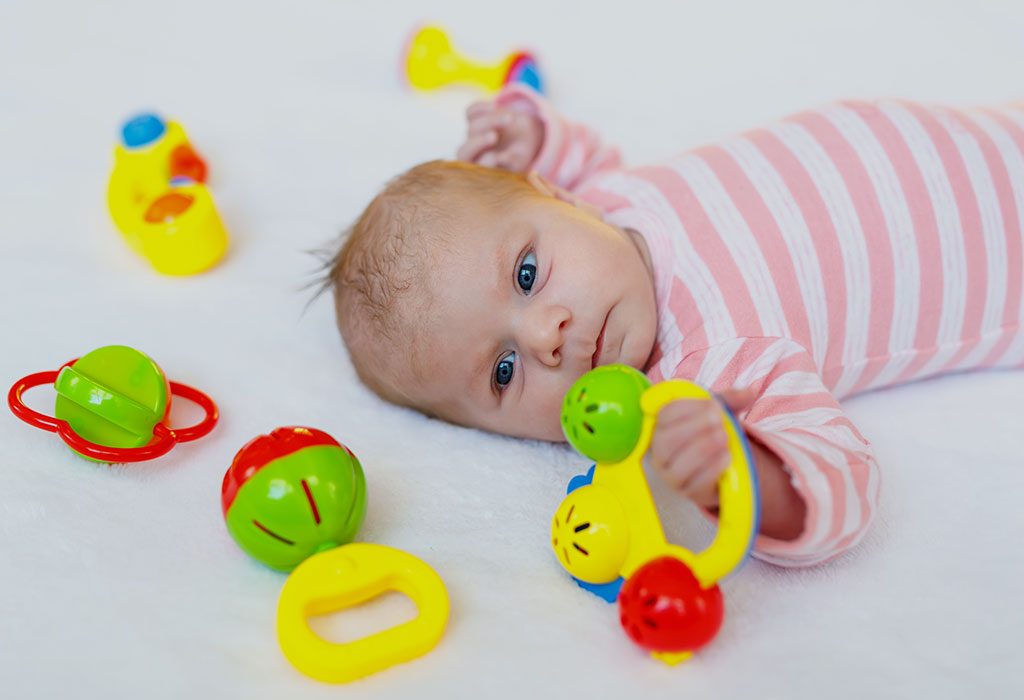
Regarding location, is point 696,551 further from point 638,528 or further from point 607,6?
point 607,6

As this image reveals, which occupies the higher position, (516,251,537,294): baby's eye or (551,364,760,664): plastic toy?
(516,251,537,294): baby's eye

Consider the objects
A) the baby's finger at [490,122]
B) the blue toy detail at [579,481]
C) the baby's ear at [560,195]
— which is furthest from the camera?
the baby's finger at [490,122]

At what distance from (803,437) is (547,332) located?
0.34 meters

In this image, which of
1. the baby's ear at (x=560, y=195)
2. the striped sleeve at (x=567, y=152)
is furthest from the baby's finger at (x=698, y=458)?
the striped sleeve at (x=567, y=152)

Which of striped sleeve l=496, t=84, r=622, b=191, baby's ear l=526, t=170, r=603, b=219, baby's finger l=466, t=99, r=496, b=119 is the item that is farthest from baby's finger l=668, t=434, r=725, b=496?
baby's finger l=466, t=99, r=496, b=119

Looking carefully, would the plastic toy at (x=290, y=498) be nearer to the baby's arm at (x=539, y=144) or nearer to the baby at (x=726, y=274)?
the baby at (x=726, y=274)

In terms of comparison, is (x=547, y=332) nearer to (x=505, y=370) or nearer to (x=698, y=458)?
(x=505, y=370)

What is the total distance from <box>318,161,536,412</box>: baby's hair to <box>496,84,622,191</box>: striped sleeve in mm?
329

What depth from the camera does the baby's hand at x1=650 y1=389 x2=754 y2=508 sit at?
3.49 ft

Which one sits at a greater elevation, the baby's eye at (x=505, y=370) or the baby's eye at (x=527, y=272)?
the baby's eye at (x=527, y=272)

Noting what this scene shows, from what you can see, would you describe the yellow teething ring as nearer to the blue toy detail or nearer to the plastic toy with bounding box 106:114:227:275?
the blue toy detail

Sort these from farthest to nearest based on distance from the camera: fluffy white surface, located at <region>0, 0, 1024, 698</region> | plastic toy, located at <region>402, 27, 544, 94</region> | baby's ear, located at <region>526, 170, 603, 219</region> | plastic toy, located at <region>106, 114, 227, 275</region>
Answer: plastic toy, located at <region>402, 27, 544, 94</region>, plastic toy, located at <region>106, 114, 227, 275</region>, baby's ear, located at <region>526, 170, 603, 219</region>, fluffy white surface, located at <region>0, 0, 1024, 698</region>

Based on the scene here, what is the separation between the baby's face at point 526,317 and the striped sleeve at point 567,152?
47cm

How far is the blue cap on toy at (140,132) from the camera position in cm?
194
